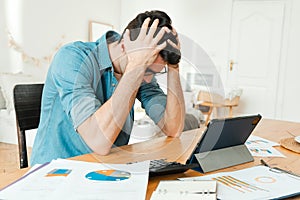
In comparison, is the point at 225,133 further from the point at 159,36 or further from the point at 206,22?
the point at 206,22

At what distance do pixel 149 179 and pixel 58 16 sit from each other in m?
4.17

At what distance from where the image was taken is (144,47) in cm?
96

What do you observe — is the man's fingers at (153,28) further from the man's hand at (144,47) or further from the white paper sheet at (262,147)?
the white paper sheet at (262,147)

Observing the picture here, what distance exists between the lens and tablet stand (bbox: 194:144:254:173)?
871 millimetres

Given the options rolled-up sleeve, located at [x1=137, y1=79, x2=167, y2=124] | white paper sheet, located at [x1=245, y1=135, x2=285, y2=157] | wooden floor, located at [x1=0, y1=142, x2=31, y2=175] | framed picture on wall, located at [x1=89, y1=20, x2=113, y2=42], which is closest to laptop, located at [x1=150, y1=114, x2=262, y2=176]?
white paper sheet, located at [x1=245, y1=135, x2=285, y2=157]

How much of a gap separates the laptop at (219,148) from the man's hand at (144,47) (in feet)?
0.92

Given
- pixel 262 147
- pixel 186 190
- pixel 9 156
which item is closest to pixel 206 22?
pixel 9 156

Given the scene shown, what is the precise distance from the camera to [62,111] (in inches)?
42.6

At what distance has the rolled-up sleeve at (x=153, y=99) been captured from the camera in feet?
4.20

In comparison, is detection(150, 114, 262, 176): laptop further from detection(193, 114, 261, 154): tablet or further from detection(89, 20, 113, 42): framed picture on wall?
detection(89, 20, 113, 42): framed picture on wall

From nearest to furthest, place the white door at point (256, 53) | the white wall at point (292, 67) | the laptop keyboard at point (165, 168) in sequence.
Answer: the laptop keyboard at point (165, 168) → the white wall at point (292, 67) → the white door at point (256, 53)

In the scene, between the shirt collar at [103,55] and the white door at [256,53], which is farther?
the white door at [256,53]

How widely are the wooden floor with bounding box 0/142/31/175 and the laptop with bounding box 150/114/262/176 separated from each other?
2.15 m

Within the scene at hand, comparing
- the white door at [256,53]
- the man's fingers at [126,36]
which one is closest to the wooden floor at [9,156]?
the man's fingers at [126,36]
